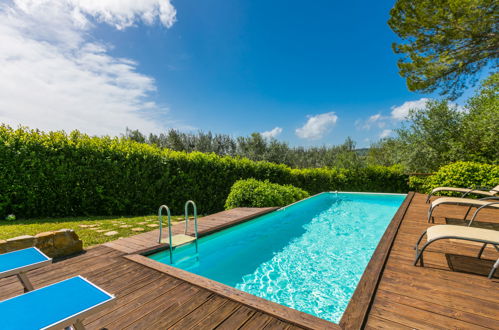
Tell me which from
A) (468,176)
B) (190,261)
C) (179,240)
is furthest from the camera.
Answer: (468,176)

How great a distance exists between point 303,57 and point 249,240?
20980 millimetres

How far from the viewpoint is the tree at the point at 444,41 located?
831cm

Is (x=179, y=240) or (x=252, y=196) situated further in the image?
(x=252, y=196)

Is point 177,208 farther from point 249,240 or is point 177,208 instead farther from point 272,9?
point 272,9

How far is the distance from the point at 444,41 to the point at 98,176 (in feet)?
48.1

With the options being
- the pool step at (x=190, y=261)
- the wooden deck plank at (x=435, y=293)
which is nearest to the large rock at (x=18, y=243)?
the pool step at (x=190, y=261)

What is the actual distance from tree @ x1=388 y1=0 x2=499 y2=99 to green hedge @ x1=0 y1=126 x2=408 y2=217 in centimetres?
1003

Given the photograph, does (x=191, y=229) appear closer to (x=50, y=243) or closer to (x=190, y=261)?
(x=190, y=261)

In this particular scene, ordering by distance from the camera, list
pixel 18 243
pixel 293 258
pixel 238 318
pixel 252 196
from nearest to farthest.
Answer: pixel 238 318 < pixel 18 243 < pixel 293 258 < pixel 252 196

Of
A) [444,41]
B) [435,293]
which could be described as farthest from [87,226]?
[444,41]

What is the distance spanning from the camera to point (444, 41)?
9570 mm

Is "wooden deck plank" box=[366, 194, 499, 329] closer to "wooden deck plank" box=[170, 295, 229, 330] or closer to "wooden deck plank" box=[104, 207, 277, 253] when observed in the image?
"wooden deck plank" box=[170, 295, 229, 330]

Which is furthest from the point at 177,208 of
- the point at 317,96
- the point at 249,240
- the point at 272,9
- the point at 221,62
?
the point at 317,96

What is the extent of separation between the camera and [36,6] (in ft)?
19.2
